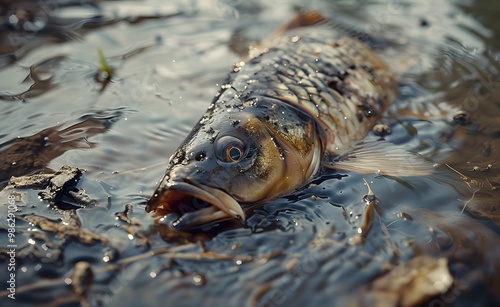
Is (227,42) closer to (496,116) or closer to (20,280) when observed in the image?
(496,116)

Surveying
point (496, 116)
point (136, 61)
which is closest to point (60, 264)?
point (136, 61)

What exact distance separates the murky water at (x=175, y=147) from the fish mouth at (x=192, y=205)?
0.28ft

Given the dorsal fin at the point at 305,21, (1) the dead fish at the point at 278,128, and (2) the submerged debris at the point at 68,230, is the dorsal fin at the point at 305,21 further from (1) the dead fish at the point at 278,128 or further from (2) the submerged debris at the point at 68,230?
(2) the submerged debris at the point at 68,230

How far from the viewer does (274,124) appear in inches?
145

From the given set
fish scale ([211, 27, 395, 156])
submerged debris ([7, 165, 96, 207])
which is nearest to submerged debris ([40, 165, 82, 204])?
submerged debris ([7, 165, 96, 207])

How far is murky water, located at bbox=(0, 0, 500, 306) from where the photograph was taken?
2.87 metres

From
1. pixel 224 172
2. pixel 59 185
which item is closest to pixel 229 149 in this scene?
pixel 224 172

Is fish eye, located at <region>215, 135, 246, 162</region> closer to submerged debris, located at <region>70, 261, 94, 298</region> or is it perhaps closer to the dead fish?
the dead fish

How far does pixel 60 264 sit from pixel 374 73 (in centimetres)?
327

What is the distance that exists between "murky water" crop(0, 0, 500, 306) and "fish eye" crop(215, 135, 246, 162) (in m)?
0.38

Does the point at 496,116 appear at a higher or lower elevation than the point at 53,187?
lower

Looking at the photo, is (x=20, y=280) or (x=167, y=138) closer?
(x=20, y=280)

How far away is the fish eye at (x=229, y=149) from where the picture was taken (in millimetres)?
3321

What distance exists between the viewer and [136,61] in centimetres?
563
